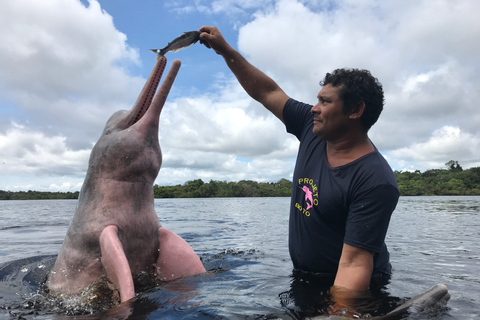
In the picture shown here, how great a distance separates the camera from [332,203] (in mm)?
4020

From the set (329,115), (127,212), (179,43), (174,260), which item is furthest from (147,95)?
(329,115)

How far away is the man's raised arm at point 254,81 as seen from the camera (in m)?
5.20

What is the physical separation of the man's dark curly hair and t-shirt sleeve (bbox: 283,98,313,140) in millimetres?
857

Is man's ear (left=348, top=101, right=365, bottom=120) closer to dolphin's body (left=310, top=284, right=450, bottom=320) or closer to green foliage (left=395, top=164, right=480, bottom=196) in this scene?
dolphin's body (left=310, top=284, right=450, bottom=320)

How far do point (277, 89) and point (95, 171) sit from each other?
2.68 m

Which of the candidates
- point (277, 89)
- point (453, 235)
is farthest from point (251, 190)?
point (277, 89)

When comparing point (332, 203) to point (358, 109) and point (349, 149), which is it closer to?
point (349, 149)

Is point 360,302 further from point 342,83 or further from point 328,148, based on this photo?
point 342,83

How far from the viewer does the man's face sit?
407 centimetres

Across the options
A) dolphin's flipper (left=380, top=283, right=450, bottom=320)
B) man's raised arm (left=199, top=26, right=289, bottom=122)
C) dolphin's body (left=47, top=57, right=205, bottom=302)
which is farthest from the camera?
man's raised arm (left=199, top=26, right=289, bottom=122)

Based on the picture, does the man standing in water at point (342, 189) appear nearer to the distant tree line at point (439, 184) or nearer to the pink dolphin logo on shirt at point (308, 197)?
the pink dolphin logo on shirt at point (308, 197)

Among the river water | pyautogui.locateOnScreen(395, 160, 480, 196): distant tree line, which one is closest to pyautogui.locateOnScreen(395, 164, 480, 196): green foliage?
pyautogui.locateOnScreen(395, 160, 480, 196): distant tree line

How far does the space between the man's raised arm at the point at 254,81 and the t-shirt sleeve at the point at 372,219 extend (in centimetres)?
200

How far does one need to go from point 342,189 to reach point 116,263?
245 cm
